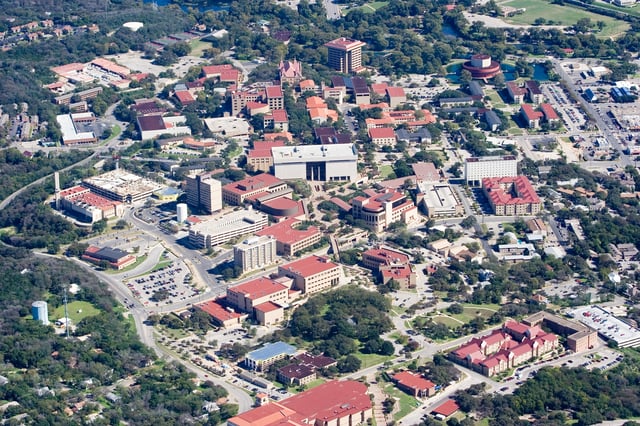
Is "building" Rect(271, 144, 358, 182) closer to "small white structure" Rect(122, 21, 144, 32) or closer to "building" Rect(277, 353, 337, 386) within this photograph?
"building" Rect(277, 353, 337, 386)

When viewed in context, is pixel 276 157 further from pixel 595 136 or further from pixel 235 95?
pixel 595 136

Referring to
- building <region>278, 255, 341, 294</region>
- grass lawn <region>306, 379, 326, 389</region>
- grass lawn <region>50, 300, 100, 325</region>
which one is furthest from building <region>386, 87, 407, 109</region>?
grass lawn <region>306, 379, 326, 389</region>

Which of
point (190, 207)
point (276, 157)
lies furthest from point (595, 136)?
point (190, 207)

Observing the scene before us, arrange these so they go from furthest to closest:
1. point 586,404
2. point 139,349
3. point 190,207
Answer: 1. point 190,207
2. point 139,349
3. point 586,404

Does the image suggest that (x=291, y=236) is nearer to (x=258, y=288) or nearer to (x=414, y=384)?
(x=258, y=288)

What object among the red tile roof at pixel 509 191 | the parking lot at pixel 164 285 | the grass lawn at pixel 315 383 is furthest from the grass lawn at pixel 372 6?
the grass lawn at pixel 315 383

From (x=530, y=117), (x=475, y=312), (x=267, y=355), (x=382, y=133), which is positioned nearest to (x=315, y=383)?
(x=267, y=355)
